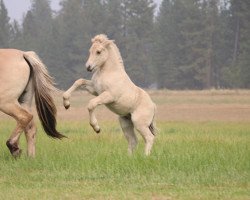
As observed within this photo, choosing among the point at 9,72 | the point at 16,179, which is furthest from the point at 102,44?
the point at 16,179

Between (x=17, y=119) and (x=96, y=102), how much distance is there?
1237mm

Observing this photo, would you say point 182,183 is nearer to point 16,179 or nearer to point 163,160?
point 163,160

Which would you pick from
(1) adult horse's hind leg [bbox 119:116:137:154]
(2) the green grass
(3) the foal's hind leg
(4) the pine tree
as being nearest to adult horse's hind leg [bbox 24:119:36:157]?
(2) the green grass

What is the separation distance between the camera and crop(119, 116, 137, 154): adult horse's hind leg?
977 centimetres

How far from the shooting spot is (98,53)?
30.3 ft

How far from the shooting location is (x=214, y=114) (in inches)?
958

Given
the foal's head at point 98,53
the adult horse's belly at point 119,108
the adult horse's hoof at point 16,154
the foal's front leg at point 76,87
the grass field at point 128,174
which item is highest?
the foal's head at point 98,53

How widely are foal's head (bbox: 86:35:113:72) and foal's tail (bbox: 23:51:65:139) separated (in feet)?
3.20

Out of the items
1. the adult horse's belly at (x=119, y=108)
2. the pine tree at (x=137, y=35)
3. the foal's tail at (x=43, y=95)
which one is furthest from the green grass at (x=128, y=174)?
the pine tree at (x=137, y=35)

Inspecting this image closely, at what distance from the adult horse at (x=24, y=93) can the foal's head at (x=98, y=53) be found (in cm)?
99

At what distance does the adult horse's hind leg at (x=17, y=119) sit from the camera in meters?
9.01

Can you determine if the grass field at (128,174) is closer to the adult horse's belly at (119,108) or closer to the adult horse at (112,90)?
the adult horse at (112,90)

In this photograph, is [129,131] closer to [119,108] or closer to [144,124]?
[144,124]

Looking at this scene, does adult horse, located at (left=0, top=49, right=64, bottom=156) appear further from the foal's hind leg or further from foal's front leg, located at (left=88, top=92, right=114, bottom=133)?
the foal's hind leg
